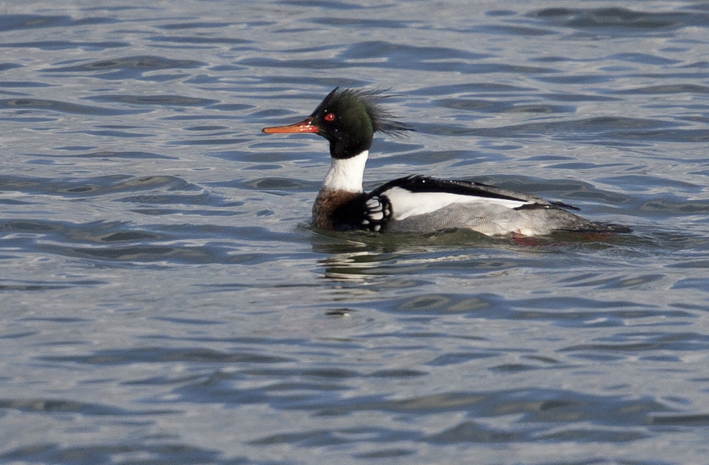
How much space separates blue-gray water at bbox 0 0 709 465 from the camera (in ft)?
20.1

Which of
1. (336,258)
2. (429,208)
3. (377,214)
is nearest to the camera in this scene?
(336,258)

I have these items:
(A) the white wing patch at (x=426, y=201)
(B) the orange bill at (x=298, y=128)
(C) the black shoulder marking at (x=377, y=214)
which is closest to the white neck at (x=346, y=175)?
(B) the orange bill at (x=298, y=128)

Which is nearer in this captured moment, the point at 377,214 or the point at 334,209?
the point at 377,214

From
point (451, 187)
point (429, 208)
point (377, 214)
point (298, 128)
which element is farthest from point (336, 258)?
point (298, 128)

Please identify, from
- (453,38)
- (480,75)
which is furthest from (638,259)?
(453,38)

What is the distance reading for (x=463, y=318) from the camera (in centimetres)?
780

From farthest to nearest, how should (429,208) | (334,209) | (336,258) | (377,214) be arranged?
(334,209), (377,214), (429,208), (336,258)

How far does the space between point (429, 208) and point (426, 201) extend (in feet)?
0.23

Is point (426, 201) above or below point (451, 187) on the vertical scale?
below

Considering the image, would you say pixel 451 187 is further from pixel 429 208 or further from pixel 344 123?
pixel 344 123

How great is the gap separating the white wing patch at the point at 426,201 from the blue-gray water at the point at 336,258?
24cm

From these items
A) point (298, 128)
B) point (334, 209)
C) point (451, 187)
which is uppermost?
point (298, 128)

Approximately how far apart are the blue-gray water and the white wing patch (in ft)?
0.80

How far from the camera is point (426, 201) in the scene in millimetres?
9938
